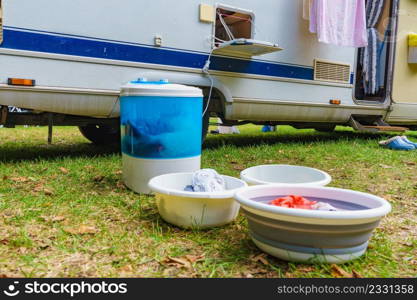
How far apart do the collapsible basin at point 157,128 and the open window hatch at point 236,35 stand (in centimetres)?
149

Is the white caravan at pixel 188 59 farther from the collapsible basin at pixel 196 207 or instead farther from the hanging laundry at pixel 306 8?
the collapsible basin at pixel 196 207

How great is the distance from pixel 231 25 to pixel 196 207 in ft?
10.0

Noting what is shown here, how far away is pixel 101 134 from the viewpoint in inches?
190

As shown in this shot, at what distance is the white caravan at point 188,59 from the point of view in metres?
3.13

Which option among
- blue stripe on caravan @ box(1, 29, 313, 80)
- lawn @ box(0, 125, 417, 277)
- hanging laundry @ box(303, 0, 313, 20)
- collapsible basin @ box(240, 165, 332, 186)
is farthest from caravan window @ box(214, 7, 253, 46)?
collapsible basin @ box(240, 165, 332, 186)

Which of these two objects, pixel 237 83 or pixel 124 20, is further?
pixel 237 83

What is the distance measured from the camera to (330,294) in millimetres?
1328

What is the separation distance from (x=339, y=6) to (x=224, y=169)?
8.58 ft

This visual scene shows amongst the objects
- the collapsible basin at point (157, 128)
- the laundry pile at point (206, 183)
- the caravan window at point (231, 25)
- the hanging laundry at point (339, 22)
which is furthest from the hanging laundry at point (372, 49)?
the laundry pile at point (206, 183)

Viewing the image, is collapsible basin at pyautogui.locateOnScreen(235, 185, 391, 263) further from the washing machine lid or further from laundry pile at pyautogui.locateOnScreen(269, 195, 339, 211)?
the washing machine lid

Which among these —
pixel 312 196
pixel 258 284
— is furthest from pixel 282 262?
pixel 312 196

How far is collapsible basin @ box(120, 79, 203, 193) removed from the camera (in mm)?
2463

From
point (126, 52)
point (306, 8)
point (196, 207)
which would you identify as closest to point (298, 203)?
point (196, 207)

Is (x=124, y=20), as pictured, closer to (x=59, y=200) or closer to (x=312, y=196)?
(x=59, y=200)
